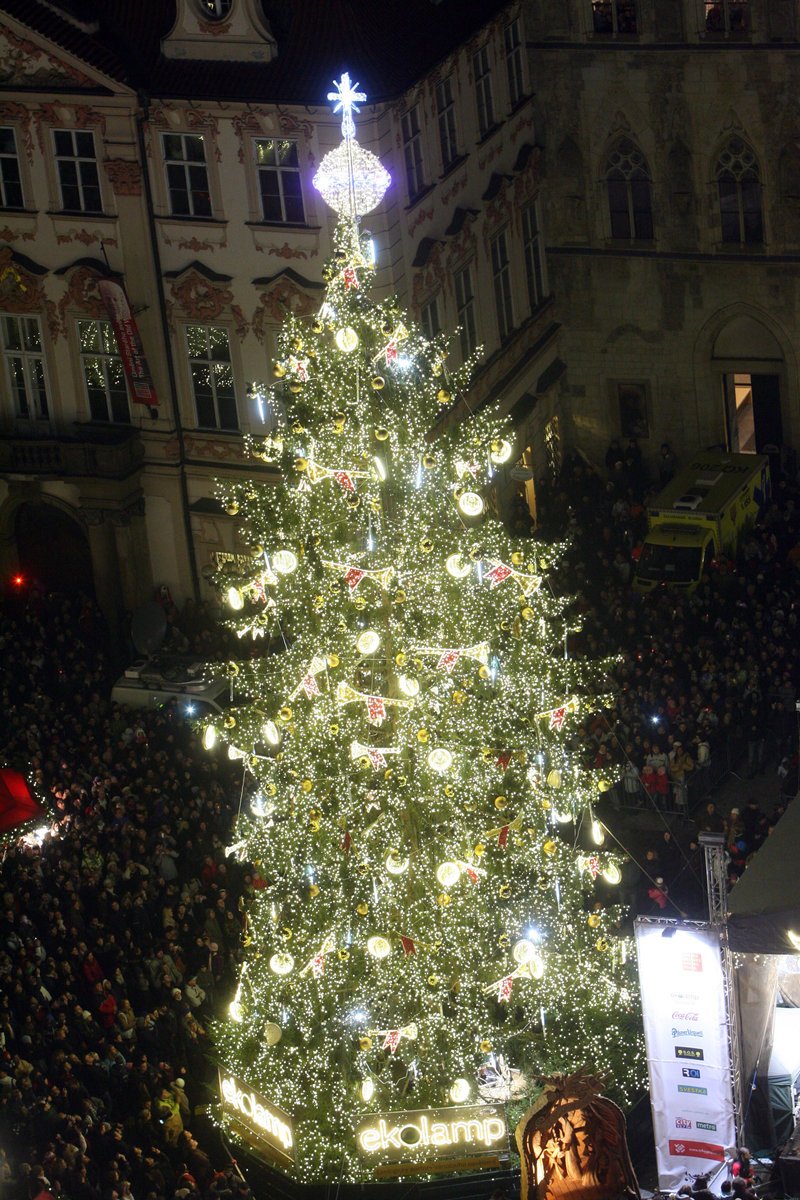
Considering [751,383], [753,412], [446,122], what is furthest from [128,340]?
[753,412]

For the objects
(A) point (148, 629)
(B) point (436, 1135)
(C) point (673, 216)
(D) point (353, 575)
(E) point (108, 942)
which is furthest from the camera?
(C) point (673, 216)

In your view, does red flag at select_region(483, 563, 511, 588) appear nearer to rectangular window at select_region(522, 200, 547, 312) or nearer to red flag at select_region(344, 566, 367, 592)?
red flag at select_region(344, 566, 367, 592)

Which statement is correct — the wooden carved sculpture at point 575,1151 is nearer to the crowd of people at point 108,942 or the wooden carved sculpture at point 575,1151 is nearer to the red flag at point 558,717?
the red flag at point 558,717

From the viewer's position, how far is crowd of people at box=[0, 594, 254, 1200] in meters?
29.8

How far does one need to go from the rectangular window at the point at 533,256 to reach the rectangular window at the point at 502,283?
3.57 ft

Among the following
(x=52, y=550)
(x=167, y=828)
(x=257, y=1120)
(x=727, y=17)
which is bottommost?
(x=257, y=1120)

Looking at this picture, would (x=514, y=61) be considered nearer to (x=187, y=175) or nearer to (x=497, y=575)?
(x=187, y=175)

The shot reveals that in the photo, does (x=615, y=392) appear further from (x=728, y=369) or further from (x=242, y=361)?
(x=242, y=361)

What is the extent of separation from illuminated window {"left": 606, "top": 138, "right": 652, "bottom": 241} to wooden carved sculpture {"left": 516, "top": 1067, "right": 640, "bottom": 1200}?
92.4ft

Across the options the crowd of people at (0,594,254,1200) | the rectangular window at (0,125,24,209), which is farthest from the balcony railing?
the rectangular window at (0,125,24,209)

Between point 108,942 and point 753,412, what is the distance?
2148 cm

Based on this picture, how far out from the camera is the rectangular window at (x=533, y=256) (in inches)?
1932

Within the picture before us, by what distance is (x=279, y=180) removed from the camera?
4281 cm

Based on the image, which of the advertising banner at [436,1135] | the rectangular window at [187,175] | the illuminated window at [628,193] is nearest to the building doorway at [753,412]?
the illuminated window at [628,193]
